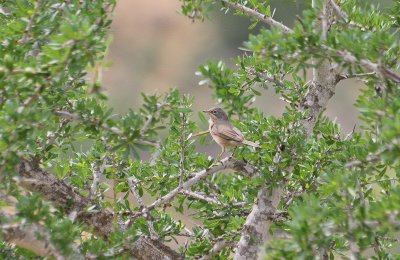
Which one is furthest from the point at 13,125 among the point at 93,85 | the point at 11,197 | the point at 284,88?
the point at 284,88

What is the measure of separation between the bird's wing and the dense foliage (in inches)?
11.0

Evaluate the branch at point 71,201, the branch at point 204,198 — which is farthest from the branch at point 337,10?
the branch at point 71,201

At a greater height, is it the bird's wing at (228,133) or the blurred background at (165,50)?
the blurred background at (165,50)

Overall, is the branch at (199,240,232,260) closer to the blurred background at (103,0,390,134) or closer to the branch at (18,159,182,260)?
the branch at (18,159,182,260)

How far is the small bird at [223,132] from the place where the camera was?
503cm

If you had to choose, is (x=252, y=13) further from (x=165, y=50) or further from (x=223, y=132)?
(x=165, y=50)

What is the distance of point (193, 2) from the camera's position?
13.5ft

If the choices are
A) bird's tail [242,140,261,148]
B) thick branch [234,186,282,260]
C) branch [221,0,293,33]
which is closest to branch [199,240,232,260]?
thick branch [234,186,282,260]

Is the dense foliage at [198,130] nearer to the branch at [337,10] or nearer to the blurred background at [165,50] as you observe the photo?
the branch at [337,10]

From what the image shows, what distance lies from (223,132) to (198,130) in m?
0.90

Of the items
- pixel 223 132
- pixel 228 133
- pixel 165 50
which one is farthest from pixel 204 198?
pixel 165 50

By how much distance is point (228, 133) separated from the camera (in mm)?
5309

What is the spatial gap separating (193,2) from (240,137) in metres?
1.21

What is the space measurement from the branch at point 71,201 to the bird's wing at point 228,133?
3.68ft
